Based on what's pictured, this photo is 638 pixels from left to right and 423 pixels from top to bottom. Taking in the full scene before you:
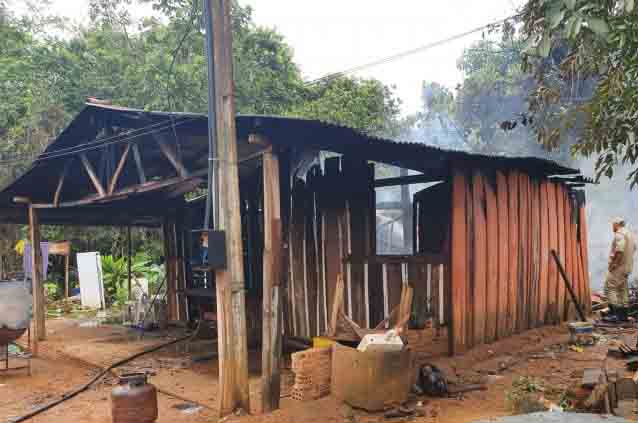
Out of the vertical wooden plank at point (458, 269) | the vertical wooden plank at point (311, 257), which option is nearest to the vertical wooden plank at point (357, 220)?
the vertical wooden plank at point (311, 257)

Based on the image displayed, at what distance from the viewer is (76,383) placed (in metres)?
8.31

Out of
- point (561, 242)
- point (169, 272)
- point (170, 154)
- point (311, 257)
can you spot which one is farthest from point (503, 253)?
point (169, 272)

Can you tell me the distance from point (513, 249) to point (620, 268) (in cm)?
301

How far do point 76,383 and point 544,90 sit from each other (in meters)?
7.84

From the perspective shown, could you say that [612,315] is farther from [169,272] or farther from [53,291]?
[53,291]

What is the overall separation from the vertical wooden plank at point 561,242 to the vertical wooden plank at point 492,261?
9.00 ft

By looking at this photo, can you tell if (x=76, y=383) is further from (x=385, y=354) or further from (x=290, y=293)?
(x=385, y=354)

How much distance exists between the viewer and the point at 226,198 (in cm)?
567

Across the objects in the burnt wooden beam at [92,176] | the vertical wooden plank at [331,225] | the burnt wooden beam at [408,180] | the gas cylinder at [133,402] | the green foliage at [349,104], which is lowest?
the gas cylinder at [133,402]

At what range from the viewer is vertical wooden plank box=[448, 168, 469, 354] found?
741 cm

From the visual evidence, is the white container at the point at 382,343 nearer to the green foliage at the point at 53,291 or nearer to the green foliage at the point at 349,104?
the green foliage at the point at 349,104

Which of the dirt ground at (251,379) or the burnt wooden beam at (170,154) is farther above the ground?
the burnt wooden beam at (170,154)

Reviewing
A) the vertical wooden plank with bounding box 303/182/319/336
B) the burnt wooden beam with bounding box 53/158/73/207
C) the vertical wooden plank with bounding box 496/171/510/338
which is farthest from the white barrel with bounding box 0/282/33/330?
the vertical wooden plank with bounding box 496/171/510/338

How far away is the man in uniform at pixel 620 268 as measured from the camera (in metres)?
10.3
